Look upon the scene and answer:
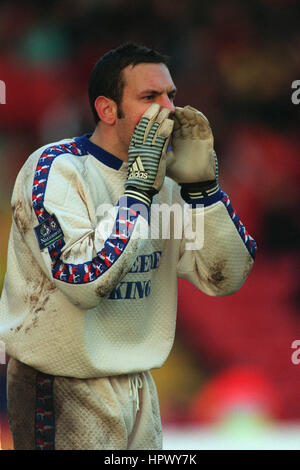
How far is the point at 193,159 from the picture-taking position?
2.06 m

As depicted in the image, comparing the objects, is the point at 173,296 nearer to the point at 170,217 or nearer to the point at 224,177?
the point at 170,217

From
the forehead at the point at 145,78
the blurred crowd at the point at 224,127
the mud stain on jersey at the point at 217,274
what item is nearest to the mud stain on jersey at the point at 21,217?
the forehead at the point at 145,78

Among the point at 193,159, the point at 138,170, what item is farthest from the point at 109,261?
the point at 193,159

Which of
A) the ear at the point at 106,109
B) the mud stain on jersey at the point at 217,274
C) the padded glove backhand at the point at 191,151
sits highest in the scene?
the ear at the point at 106,109

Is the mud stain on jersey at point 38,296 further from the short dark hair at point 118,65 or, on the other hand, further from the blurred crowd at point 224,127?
the blurred crowd at point 224,127

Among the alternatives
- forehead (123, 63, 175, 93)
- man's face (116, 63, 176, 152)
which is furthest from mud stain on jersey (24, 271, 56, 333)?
forehead (123, 63, 175, 93)

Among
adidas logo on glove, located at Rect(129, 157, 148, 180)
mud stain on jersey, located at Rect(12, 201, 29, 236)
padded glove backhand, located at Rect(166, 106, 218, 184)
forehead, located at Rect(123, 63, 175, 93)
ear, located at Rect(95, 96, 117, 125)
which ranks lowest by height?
mud stain on jersey, located at Rect(12, 201, 29, 236)

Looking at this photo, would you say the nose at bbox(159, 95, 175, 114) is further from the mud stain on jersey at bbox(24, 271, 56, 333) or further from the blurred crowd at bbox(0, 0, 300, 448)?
the blurred crowd at bbox(0, 0, 300, 448)

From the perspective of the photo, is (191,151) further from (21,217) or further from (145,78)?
(21,217)

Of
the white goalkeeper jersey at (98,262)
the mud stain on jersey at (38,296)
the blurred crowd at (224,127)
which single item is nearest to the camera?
the white goalkeeper jersey at (98,262)

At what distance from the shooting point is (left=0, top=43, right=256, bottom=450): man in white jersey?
1.84 metres

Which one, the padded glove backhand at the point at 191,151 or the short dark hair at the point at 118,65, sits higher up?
the short dark hair at the point at 118,65

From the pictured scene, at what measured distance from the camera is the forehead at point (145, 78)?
78.8 inches

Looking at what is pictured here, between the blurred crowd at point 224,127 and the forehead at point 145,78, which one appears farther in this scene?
the blurred crowd at point 224,127
